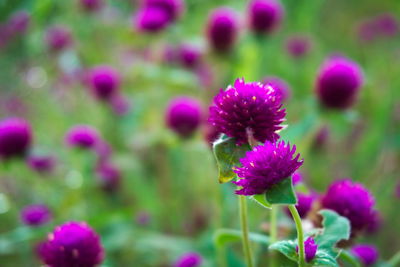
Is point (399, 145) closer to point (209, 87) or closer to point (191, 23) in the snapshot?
point (209, 87)

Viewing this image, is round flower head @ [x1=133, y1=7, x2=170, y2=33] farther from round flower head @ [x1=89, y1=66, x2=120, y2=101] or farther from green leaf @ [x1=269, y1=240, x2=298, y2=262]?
green leaf @ [x1=269, y1=240, x2=298, y2=262]

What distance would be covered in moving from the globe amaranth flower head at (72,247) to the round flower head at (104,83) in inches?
40.1

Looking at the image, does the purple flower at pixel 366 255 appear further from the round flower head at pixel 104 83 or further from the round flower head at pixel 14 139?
the round flower head at pixel 104 83

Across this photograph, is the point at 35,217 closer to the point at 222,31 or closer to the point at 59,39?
the point at 222,31

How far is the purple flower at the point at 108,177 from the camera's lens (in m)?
1.75

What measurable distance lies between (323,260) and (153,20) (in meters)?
A: 1.21

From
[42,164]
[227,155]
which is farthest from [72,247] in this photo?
[42,164]

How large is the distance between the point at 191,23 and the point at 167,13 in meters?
0.98

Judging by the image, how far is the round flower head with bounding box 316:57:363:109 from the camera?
1301 mm

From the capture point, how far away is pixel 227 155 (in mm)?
620

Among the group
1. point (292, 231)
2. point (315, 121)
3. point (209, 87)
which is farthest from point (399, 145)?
point (292, 231)

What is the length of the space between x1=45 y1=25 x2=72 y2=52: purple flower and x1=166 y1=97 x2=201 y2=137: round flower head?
2.89 ft

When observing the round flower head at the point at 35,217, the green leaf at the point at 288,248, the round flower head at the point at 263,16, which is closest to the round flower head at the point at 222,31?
the round flower head at the point at 263,16

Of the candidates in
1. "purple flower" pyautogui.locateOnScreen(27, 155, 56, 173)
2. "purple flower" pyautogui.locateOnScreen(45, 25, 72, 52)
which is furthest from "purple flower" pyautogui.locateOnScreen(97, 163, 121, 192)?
"purple flower" pyautogui.locateOnScreen(45, 25, 72, 52)
